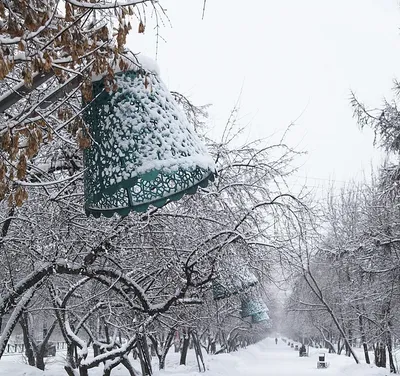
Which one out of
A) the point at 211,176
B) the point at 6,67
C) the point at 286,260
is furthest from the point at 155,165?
the point at 286,260

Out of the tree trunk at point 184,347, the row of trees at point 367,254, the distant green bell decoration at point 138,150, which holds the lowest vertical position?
the tree trunk at point 184,347

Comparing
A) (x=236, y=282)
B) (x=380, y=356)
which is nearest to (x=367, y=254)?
→ (x=236, y=282)

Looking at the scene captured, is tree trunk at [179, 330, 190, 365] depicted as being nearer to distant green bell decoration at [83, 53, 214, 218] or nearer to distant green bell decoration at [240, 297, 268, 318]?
distant green bell decoration at [240, 297, 268, 318]

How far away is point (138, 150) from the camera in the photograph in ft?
7.72

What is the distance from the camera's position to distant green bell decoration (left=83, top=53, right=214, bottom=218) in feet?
7.69

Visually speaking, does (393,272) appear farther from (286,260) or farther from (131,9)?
(131,9)

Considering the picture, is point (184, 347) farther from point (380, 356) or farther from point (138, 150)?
point (138, 150)

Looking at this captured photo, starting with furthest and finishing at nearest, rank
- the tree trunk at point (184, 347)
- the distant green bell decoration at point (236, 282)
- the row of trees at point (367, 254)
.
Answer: the tree trunk at point (184, 347) < the row of trees at point (367, 254) < the distant green bell decoration at point (236, 282)

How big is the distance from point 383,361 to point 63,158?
2316cm

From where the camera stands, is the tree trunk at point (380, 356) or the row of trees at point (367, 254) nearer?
the row of trees at point (367, 254)

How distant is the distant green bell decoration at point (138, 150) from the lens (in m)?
2.34

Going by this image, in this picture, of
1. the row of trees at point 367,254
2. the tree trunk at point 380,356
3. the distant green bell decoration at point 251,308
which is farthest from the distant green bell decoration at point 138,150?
Result: the tree trunk at point 380,356

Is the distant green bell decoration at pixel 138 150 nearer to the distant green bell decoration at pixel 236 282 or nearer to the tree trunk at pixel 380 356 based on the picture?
the distant green bell decoration at pixel 236 282

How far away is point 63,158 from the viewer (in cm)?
527
